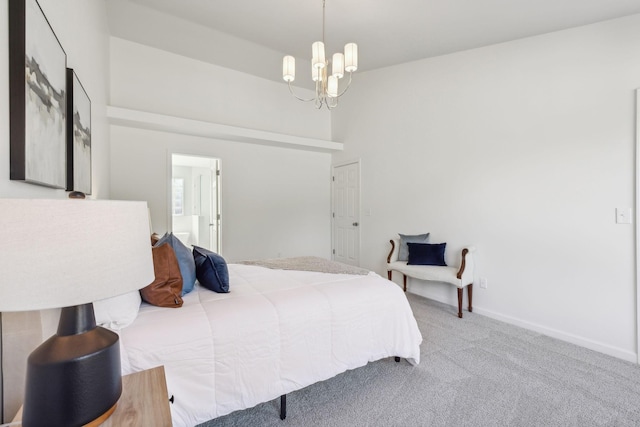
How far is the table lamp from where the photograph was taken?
23.7 inches

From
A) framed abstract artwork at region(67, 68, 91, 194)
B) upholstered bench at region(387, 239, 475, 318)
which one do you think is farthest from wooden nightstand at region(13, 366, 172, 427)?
upholstered bench at region(387, 239, 475, 318)

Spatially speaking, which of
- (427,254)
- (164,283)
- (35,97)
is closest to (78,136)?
(35,97)

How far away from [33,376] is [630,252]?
359 centimetres

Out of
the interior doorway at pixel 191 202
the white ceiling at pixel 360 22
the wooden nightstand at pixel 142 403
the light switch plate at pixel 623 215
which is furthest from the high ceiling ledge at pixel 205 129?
the light switch plate at pixel 623 215

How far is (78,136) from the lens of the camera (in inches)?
74.2

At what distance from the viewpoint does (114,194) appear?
13.0 ft

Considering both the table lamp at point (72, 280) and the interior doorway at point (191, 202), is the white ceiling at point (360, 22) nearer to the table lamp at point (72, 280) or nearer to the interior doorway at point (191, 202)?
the interior doorway at point (191, 202)

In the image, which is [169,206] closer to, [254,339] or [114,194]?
[114,194]

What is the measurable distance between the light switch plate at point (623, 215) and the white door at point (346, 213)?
10.4ft

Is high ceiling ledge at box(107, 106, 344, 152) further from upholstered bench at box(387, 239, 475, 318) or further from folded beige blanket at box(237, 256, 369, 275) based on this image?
upholstered bench at box(387, 239, 475, 318)

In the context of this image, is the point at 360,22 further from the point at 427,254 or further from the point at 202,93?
the point at 427,254

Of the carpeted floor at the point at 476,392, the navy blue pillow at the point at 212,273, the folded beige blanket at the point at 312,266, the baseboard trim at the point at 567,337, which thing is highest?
the navy blue pillow at the point at 212,273

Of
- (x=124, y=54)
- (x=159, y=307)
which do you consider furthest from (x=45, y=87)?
(x=124, y=54)

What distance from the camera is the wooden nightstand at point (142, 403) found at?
88 centimetres
